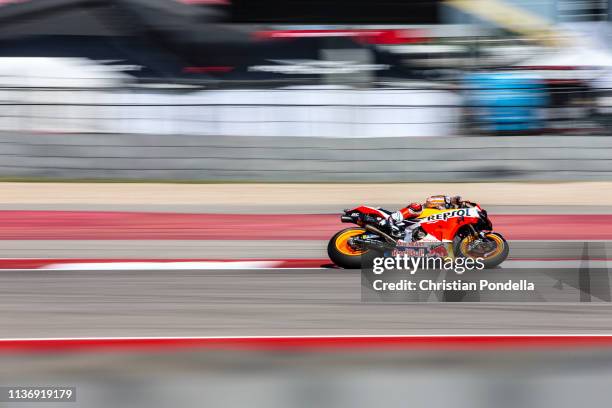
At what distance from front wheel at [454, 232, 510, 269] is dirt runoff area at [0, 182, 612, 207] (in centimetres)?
668

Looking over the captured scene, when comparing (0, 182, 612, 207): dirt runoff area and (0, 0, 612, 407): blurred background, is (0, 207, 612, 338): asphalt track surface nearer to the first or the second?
(0, 0, 612, 407): blurred background

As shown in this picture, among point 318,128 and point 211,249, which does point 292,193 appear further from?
point 211,249

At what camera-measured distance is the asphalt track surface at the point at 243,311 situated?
6355 mm

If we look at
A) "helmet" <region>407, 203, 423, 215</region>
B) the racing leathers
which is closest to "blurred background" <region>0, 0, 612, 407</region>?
the racing leathers

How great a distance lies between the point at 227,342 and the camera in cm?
581

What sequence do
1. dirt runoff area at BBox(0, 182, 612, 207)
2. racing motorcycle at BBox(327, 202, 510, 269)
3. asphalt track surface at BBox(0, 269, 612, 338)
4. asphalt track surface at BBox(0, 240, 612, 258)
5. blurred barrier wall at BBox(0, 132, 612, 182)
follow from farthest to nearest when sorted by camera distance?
blurred barrier wall at BBox(0, 132, 612, 182), dirt runoff area at BBox(0, 182, 612, 207), asphalt track surface at BBox(0, 240, 612, 258), racing motorcycle at BBox(327, 202, 510, 269), asphalt track surface at BBox(0, 269, 612, 338)

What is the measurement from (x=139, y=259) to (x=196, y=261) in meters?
0.60

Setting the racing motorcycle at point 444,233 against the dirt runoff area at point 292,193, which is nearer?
the racing motorcycle at point 444,233

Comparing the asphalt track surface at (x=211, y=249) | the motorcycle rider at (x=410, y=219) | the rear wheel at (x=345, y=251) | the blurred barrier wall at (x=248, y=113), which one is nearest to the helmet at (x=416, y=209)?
the motorcycle rider at (x=410, y=219)

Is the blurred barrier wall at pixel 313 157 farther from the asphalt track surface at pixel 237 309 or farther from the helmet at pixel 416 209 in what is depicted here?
the helmet at pixel 416 209

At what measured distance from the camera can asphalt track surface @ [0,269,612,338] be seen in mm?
6355

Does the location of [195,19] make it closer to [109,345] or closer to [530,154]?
[530,154]

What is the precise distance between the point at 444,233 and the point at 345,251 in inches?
37.1

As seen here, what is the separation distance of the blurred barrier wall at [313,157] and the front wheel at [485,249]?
8.73 metres
